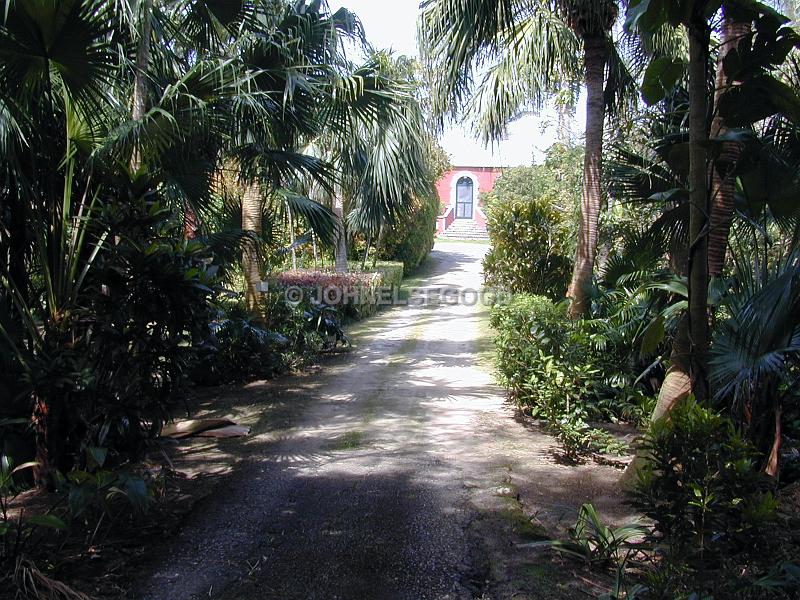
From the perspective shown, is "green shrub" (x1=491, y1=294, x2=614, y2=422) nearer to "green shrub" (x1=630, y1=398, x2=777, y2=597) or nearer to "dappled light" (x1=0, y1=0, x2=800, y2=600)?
"dappled light" (x1=0, y1=0, x2=800, y2=600)

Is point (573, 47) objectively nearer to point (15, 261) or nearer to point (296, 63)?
point (296, 63)

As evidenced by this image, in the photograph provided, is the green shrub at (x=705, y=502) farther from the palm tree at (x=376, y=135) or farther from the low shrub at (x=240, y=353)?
the low shrub at (x=240, y=353)

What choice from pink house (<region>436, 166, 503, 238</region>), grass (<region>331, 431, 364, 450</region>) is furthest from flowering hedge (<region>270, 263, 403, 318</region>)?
pink house (<region>436, 166, 503, 238</region>)

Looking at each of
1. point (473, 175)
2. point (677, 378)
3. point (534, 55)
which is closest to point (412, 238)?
point (534, 55)

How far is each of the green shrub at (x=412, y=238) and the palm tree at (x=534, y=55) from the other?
12555mm

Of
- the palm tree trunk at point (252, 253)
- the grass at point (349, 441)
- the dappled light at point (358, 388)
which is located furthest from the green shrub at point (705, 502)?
the palm tree trunk at point (252, 253)

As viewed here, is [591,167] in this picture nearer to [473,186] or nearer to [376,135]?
[376,135]

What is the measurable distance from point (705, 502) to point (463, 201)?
39645 millimetres

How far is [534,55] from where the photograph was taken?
362 inches

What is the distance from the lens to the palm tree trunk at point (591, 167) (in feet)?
26.5

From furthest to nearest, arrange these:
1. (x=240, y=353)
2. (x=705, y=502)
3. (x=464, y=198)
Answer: (x=464, y=198)
(x=240, y=353)
(x=705, y=502)

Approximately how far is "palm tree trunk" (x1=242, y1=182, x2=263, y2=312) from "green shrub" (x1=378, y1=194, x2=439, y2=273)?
12506 mm

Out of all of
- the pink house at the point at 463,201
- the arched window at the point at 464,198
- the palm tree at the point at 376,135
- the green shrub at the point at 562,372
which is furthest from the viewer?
the arched window at the point at 464,198

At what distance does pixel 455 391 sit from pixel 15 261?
17.5 feet
